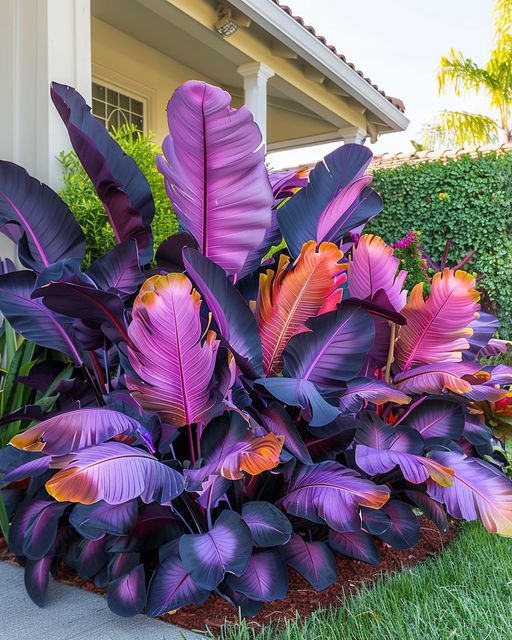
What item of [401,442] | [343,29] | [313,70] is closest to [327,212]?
[401,442]

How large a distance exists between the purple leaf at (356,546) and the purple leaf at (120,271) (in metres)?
1.18

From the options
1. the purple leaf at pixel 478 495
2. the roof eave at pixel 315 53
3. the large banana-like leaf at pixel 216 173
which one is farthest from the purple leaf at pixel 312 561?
the roof eave at pixel 315 53

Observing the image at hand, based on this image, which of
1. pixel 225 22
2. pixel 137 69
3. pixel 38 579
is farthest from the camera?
pixel 137 69

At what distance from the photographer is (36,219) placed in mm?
2383

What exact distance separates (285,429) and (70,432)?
2.28 feet

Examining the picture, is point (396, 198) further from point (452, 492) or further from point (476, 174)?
point (452, 492)

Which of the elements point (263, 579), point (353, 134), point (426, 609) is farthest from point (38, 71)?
point (353, 134)

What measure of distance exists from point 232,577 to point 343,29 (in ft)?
109

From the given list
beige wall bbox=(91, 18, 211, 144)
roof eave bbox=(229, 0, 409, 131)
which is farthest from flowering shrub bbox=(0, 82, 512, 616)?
beige wall bbox=(91, 18, 211, 144)

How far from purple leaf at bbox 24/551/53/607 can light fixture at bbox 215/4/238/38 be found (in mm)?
4759

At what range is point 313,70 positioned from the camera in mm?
6719

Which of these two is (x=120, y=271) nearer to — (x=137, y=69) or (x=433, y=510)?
(x=433, y=510)

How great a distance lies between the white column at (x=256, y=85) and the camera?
583 centimetres

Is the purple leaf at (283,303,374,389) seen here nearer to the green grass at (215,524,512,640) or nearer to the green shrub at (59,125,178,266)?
the green grass at (215,524,512,640)
